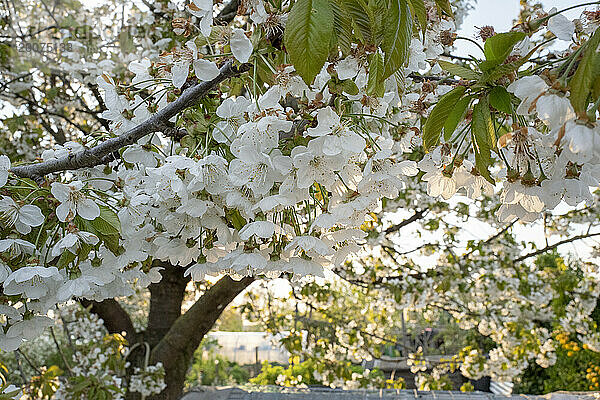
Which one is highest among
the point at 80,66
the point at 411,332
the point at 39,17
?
the point at 39,17

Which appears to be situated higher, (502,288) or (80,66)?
(80,66)

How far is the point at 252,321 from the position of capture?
4.45m

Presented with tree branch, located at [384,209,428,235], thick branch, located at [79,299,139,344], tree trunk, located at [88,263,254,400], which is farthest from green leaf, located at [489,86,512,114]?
thick branch, located at [79,299,139,344]

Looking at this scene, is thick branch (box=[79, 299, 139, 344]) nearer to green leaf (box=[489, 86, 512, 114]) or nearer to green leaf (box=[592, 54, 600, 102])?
green leaf (box=[489, 86, 512, 114])

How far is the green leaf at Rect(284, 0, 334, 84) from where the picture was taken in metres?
0.61

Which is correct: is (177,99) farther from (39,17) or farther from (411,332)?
(411,332)

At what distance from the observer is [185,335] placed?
3033mm

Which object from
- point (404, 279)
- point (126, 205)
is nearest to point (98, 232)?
point (126, 205)

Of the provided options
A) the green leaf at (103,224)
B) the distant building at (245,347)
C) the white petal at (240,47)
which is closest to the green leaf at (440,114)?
the white petal at (240,47)

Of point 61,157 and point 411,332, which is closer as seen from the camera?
point 61,157

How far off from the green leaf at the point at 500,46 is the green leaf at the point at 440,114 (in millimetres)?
49

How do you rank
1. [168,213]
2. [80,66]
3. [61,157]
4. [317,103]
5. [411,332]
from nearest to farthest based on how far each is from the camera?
1. [317,103]
2. [168,213]
3. [61,157]
4. [80,66]
5. [411,332]

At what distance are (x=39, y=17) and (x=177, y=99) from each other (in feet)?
13.4

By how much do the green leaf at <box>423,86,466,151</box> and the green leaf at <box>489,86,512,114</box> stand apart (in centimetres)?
4
